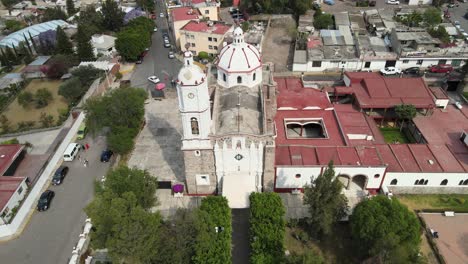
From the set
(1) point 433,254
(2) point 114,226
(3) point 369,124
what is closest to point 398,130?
A: (3) point 369,124

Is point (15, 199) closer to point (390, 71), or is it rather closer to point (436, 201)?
point (436, 201)

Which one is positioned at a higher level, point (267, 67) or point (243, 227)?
point (267, 67)

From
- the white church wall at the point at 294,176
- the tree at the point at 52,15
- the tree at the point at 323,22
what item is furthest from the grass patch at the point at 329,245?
the tree at the point at 52,15

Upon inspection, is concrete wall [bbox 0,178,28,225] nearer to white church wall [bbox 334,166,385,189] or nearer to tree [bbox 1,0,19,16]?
white church wall [bbox 334,166,385,189]

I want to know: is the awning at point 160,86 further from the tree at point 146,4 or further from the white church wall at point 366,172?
the tree at point 146,4

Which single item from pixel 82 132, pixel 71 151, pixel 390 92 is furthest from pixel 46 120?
pixel 390 92

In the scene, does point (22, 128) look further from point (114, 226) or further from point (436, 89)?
point (436, 89)
